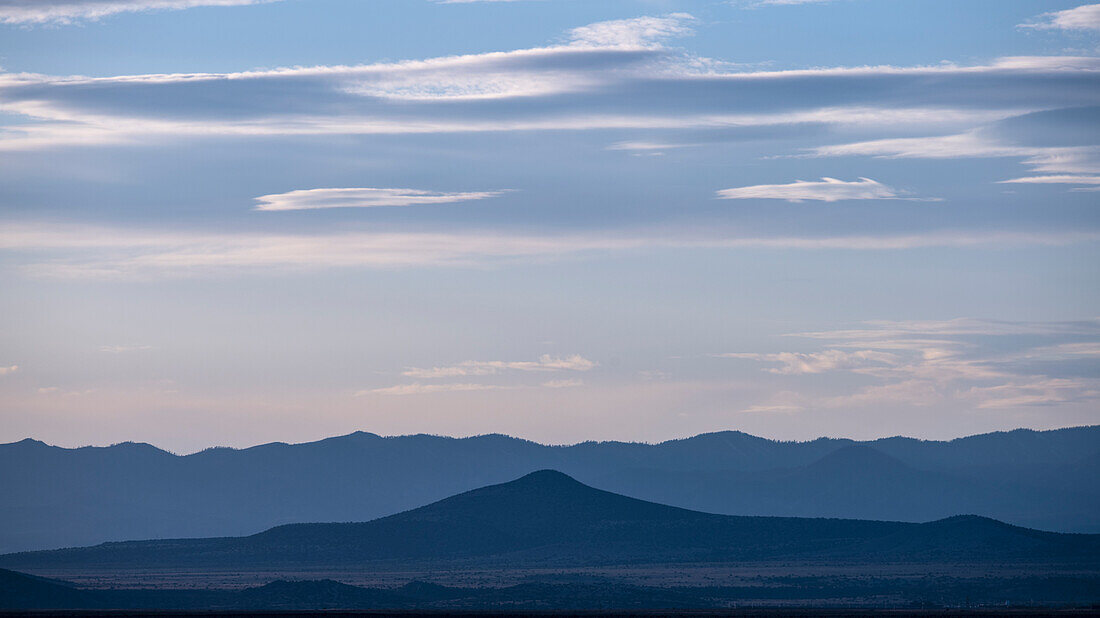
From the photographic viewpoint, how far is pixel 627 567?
6634 inches

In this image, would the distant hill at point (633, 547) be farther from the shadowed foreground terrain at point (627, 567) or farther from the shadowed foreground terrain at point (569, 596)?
the shadowed foreground terrain at point (569, 596)

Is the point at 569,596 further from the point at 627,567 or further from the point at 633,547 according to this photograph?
the point at 633,547

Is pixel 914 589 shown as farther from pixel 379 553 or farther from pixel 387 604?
pixel 379 553

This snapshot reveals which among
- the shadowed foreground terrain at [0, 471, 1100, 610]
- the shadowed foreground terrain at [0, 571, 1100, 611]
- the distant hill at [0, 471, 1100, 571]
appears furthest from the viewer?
the distant hill at [0, 471, 1100, 571]

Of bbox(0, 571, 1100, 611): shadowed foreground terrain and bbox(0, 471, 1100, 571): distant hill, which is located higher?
bbox(0, 471, 1100, 571): distant hill

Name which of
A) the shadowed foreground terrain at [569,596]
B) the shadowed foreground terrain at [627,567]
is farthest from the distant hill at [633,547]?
the shadowed foreground terrain at [569,596]

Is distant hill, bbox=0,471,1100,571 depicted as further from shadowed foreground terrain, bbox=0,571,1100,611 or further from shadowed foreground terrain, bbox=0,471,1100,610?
shadowed foreground terrain, bbox=0,571,1100,611

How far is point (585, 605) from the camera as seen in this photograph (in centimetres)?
11556

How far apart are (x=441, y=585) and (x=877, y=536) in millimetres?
65398

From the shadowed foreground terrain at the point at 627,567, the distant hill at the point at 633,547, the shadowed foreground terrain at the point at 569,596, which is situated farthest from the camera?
the distant hill at the point at 633,547

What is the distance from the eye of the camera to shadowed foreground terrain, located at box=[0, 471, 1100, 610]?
11819 cm

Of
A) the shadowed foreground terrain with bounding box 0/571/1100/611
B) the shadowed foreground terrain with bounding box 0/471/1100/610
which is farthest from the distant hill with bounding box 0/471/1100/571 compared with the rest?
the shadowed foreground terrain with bounding box 0/571/1100/611

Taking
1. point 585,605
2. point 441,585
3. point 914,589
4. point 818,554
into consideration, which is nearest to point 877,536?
point 818,554

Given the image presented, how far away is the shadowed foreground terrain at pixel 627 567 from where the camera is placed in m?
118
